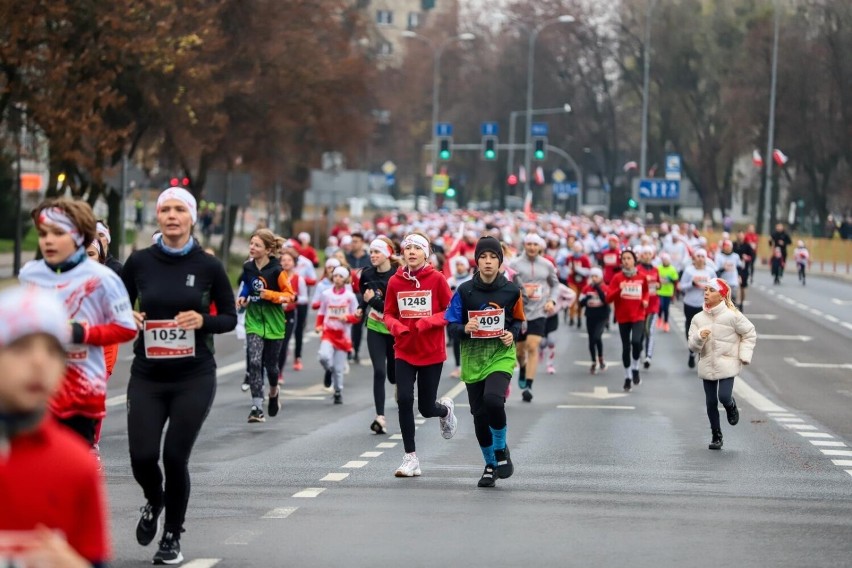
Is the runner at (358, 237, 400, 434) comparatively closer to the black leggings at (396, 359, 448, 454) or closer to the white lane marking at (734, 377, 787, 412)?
the black leggings at (396, 359, 448, 454)

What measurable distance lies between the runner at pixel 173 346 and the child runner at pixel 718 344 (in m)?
7.71

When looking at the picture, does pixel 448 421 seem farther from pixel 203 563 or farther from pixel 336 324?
pixel 336 324

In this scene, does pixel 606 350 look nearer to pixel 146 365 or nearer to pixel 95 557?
pixel 146 365

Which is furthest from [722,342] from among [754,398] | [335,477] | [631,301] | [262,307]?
[631,301]

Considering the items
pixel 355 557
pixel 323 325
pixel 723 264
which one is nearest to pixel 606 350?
pixel 723 264

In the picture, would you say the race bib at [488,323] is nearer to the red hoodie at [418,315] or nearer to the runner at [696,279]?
the red hoodie at [418,315]

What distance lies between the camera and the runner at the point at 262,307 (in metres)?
17.8

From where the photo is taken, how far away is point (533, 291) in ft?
71.1

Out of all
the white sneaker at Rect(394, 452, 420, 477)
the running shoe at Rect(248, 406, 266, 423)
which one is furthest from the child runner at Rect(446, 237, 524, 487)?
the running shoe at Rect(248, 406, 266, 423)

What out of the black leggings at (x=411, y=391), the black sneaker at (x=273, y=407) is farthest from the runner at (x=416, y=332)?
the black sneaker at (x=273, y=407)

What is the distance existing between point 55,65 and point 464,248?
8.61 m

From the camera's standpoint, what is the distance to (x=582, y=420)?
737 inches

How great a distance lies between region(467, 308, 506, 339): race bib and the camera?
42.1 feet

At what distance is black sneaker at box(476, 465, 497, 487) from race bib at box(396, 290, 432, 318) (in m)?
1.28
